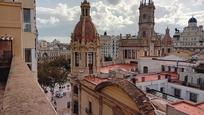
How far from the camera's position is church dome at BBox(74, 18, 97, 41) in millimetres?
26098

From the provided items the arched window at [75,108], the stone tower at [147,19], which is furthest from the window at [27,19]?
the stone tower at [147,19]

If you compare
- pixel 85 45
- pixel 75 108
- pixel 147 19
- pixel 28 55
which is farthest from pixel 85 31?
pixel 147 19

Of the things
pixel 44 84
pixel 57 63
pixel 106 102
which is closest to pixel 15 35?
pixel 106 102

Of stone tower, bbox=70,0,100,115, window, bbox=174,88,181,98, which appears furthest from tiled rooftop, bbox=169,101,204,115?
stone tower, bbox=70,0,100,115

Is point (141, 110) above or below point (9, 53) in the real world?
below

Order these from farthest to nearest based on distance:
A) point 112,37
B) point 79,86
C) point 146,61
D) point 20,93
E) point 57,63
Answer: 1. point 112,37
2. point 57,63
3. point 146,61
4. point 79,86
5. point 20,93

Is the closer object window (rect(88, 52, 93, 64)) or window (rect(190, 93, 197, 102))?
window (rect(190, 93, 197, 102))

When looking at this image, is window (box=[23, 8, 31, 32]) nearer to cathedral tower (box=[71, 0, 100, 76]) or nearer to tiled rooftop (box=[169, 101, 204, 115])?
tiled rooftop (box=[169, 101, 204, 115])

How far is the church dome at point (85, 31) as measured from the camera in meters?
26.1

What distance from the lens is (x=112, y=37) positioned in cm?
12669

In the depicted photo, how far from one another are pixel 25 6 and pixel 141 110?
8242 millimetres

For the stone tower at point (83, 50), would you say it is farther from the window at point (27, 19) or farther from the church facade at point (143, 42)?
the church facade at point (143, 42)

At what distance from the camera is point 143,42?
3953 centimetres

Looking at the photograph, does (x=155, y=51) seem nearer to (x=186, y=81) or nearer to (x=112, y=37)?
(x=186, y=81)
